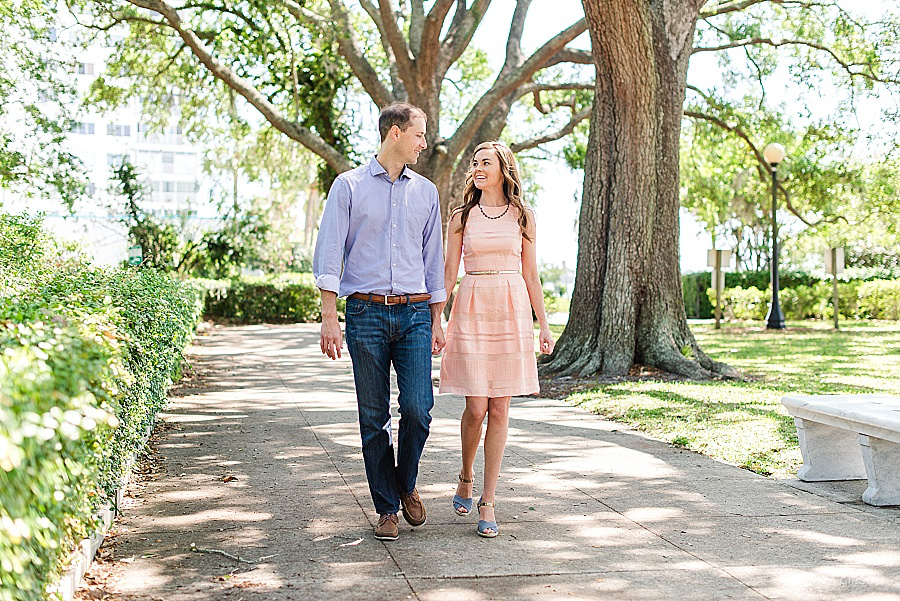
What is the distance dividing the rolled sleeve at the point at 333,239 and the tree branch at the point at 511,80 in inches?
535

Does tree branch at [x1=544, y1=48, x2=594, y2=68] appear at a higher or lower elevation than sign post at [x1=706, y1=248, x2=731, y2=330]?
higher

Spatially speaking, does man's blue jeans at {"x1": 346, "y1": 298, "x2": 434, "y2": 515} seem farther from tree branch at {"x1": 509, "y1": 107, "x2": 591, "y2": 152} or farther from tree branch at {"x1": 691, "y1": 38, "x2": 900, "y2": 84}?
tree branch at {"x1": 509, "y1": 107, "x2": 591, "y2": 152}

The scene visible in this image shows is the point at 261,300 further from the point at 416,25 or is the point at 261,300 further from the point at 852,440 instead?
the point at 852,440

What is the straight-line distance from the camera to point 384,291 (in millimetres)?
4945

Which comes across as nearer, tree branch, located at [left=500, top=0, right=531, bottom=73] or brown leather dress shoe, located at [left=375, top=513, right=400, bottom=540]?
brown leather dress shoe, located at [left=375, top=513, right=400, bottom=540]

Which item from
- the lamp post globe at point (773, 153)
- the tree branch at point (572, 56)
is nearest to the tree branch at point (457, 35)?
the tree branch at point (572, 56)

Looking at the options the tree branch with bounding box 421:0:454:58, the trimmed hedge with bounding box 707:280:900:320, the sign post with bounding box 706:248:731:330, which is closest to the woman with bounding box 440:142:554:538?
the tree branch with bounding box 421:0:454:58

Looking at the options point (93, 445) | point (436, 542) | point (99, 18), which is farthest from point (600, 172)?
point (99, 18)

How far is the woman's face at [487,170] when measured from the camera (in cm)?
523

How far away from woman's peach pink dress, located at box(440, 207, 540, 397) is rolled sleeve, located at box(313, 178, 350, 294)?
2.24 feet

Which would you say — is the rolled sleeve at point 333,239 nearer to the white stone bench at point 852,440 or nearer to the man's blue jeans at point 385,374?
the man's blue jeans at point 385,374

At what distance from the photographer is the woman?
203 inches

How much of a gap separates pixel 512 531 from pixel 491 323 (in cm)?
111

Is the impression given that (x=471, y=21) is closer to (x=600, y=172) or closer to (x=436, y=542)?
(x=600, y=172)
